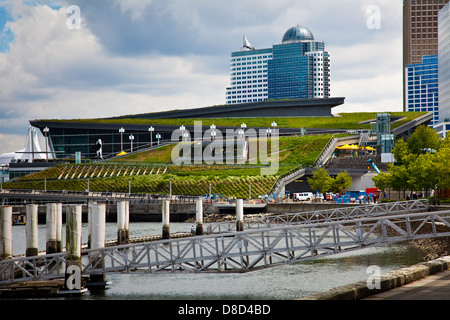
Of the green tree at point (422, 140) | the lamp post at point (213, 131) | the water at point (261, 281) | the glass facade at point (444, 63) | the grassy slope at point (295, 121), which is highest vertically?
the glass facade at point (444, 63)

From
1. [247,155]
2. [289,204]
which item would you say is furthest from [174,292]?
A: [247,155]

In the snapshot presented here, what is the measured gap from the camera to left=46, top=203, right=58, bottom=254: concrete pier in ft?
139

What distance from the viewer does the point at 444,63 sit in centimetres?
18525

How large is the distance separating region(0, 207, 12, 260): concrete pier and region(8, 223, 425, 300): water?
649 centimetres

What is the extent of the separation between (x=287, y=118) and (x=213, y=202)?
7327 cm

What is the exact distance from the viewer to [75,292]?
114 feet

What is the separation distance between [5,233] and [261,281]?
1639 centimetres

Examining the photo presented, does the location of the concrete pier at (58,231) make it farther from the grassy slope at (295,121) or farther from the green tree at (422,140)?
the grassy slope at (295,121)

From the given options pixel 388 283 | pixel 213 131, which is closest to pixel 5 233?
pixel 388 283

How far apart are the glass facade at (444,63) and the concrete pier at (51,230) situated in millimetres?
152839

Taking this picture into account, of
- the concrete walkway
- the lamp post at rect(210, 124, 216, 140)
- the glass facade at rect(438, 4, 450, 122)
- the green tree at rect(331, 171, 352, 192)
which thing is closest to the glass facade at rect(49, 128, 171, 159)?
the lamp post at rect(210, 124, 216, 140)

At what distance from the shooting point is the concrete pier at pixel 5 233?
1597 inches

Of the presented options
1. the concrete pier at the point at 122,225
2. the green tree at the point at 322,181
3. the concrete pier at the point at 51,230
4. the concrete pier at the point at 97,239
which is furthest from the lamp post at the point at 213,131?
the concrete pier at the point at 97,239

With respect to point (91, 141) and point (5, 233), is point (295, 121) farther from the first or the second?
point (5, 233)
